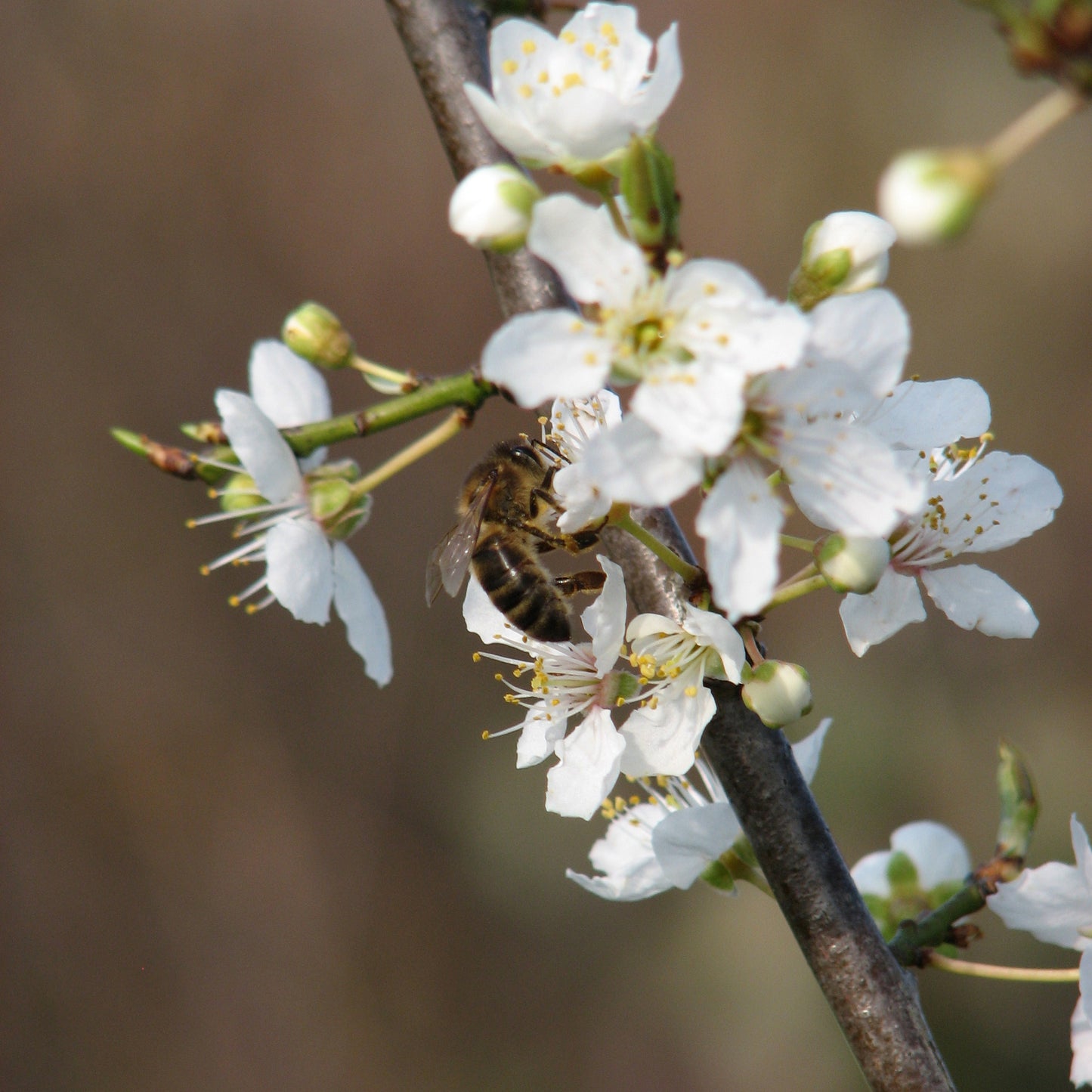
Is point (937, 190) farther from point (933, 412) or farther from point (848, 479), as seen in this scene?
point (933, 412)

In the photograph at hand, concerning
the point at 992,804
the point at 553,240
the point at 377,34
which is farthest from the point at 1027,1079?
the point at 377,34

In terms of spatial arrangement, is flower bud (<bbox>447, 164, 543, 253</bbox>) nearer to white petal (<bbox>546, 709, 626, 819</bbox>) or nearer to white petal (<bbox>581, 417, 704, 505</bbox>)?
white petal (<bbox>581, 417, 704, 505</bbox>)

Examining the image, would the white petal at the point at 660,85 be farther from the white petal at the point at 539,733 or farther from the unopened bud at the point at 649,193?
the white petal at the point at 539,733

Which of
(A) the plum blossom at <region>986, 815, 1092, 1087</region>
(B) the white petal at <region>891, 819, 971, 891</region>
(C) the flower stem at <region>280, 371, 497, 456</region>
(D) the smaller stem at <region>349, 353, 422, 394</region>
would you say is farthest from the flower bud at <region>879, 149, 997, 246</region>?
(B) the white petal at <region>891, 819, 971, 891</region>

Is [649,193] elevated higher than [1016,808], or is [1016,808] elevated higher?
[649,193]

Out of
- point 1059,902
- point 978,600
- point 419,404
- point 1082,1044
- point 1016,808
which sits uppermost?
point 419,404

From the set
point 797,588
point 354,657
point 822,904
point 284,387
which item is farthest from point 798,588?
point 354,657

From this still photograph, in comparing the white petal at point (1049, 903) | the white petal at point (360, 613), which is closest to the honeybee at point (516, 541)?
the white petal at point (360, 613)
